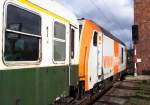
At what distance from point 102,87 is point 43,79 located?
10.1 metres

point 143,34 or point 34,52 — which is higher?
point 143,34

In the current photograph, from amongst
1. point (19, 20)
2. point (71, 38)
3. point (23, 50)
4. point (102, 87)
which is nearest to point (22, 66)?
point (23, 50)

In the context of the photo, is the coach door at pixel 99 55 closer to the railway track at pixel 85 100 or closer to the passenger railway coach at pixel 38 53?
the railway track at pixel 85 100

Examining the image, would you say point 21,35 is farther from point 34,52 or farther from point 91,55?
point 91,55

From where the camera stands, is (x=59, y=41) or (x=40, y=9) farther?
(x=59, y=41)

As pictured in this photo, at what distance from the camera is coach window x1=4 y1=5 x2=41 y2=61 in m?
6.46

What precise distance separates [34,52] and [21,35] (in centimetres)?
74

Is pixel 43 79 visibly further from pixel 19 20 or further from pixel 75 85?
pixel 75 85

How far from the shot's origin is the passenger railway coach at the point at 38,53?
6387 mm

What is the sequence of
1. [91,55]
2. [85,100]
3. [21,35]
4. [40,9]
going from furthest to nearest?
[91,55] → [85,100] → [40,9] → [21,35]

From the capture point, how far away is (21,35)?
696cm

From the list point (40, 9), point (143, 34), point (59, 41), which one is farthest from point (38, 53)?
point (143, 34)

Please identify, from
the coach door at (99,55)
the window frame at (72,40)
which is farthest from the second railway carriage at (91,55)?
the window frame at (72,40)

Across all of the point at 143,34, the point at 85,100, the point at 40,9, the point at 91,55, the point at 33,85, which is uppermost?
the point at 143,34
